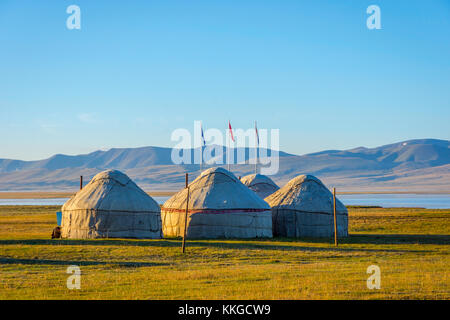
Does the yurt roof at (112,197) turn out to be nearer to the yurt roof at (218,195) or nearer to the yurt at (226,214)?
the yurt at (226,214)

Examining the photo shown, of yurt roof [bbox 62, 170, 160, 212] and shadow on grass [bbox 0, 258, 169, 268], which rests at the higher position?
yurt roof [bbox 62, 170, 160, 212]

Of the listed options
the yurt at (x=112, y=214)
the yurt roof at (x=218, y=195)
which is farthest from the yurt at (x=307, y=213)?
the yurt at (x=112, y=214)

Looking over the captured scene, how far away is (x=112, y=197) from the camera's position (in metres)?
24.9

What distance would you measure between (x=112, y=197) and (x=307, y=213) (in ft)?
28.5

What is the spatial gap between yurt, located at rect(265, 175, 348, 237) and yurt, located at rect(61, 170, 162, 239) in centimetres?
582

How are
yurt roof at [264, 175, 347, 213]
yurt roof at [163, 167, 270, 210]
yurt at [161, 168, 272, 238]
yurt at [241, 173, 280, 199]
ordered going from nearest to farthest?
yurt at [161, 168, 272, 238] < yurt roof at [163, 167, 270, 210] < yurt roof at [264, 175, 347, 213] < yurt at [241, 173, 280, 199]

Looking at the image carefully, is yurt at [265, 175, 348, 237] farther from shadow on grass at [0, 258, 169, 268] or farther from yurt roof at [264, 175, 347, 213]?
shadow on grass at [0, 258, 169, 268]

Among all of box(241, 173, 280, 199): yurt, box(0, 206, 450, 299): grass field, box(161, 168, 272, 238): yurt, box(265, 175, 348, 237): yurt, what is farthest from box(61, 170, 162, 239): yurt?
box(241, 173, 280, 199): yurt

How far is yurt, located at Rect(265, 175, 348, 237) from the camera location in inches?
1065

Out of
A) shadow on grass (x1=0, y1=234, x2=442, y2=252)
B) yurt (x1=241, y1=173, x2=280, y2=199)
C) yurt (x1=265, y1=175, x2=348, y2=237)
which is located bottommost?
shadow on grass (x1=0, y1=234, x2=442, y2=252)

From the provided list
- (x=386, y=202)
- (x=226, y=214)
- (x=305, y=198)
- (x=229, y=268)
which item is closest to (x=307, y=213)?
(x=305, y=198)
